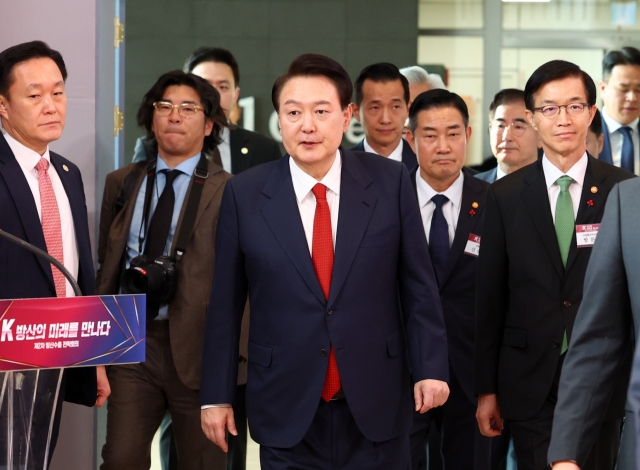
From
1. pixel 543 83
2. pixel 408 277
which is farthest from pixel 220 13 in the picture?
pixel 408 277

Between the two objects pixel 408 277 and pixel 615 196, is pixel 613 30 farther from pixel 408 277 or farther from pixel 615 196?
pixel 615 196

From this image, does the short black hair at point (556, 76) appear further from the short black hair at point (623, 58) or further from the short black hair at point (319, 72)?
the short black hair at point (623, 58)

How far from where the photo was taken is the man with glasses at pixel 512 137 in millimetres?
4402

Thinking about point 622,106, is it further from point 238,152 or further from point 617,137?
point 238,152

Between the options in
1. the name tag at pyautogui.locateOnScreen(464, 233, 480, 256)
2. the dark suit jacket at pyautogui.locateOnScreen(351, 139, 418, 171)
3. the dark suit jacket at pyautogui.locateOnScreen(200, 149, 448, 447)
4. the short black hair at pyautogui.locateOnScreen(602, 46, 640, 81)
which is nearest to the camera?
→ the dark suit jacket at pyautogui.locateOnScreen(200, 149, 448, 447)

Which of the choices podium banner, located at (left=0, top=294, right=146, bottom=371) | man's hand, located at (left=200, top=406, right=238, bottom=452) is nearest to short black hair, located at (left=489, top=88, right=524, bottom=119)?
man's hand, located at (left=200, top=406, right=238, bottom=452)

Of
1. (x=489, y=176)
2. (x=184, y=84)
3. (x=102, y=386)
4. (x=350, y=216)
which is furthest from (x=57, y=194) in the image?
(x=489, y=176)

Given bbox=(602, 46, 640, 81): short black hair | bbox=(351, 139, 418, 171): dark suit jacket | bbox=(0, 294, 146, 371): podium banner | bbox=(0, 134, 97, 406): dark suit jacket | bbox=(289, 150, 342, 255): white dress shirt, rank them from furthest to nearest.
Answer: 1. bbox=(602, 46, 640, 81): short black hair
2. bbox=(351, 139, 418, 171): dark suit jacket
3. bbox=(0, 134, 97, 406): dark suit jacket
4. bbox=(289, 150, 342, 255): white dress shirt
5. bbox=(0, 294, 146, 371): podium banner

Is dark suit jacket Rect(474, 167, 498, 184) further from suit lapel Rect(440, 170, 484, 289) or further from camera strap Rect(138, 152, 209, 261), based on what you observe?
camera strap Rect(138, 152, 209, 261)

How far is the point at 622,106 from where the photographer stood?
533 centimetres

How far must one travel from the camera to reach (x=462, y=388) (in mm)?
3539

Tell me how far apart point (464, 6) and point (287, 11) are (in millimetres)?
1552

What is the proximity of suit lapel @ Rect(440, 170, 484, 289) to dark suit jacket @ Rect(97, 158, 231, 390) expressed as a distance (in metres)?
0.92

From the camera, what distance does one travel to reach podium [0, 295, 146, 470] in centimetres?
216
